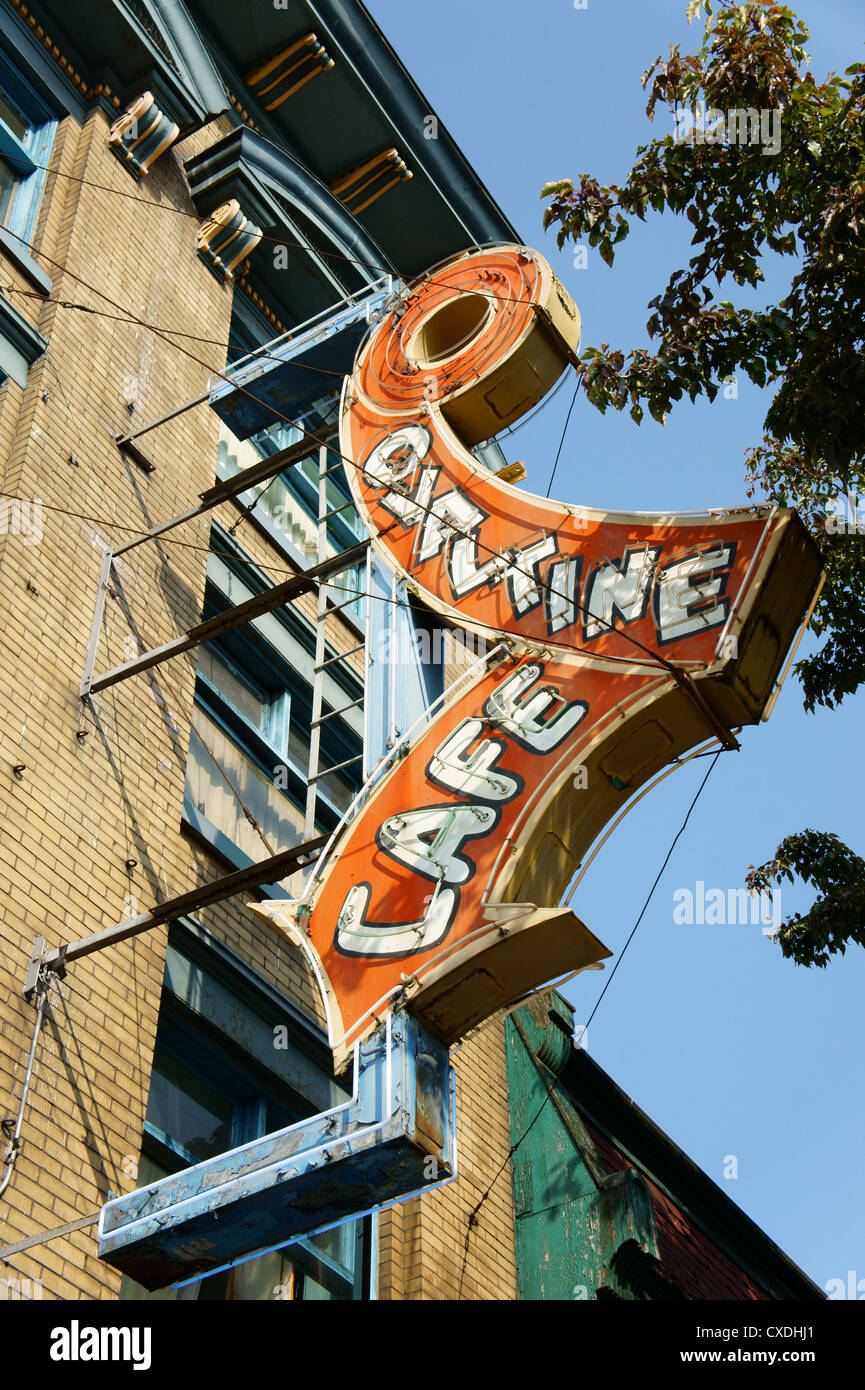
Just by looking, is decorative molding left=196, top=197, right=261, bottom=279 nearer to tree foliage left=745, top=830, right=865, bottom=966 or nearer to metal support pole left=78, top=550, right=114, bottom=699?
metal support pole left=78, top=550, right=114, bottom=699

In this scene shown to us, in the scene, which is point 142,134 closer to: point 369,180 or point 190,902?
point 369,180

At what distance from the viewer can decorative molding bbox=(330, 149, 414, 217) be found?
19.6 meters

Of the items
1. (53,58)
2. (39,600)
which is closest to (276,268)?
(53,58)

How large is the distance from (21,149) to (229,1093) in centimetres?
848

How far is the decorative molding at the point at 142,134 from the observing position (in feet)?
48.1

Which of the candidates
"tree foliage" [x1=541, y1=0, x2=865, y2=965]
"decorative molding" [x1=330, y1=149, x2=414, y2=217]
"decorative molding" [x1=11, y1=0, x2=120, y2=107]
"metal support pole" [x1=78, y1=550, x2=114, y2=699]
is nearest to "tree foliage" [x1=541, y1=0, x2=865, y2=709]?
"tree foliage" [x1=541, y1=0, x2=865, y2=965]

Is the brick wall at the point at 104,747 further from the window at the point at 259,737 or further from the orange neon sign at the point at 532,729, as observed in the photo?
the orange neon sign at the point at 532,729

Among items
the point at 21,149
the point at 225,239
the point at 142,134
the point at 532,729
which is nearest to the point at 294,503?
the point at 225,239

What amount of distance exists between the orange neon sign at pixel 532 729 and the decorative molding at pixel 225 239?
7382 mm

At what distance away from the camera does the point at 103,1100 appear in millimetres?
8734

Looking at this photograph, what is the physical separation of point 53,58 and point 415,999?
10.9 m

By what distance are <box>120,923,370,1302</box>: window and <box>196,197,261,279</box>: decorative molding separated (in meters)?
7.95

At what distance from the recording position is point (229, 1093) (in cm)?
1042

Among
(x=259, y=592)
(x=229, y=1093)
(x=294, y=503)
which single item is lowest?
(x=229, y=1093)
